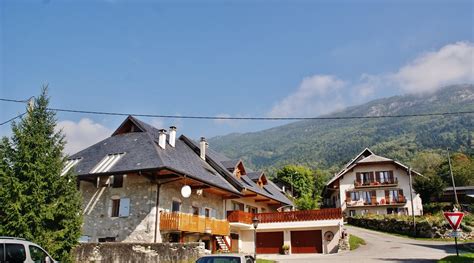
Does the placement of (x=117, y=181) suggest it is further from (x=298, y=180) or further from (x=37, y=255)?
(x=298, y=180)

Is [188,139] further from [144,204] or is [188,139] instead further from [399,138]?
[399,138]

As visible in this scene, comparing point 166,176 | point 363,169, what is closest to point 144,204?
point 166,176

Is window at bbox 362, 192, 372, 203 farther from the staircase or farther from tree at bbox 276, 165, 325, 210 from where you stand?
the staircase

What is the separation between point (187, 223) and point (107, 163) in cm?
683

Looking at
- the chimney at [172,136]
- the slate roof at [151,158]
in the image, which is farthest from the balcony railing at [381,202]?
the chimney at [172,136]

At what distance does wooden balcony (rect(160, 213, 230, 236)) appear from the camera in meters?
25.1

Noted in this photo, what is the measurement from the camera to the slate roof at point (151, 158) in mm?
26180

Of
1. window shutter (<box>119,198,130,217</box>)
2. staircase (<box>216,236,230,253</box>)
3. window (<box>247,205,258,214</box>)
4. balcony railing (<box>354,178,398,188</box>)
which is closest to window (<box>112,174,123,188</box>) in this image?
window shutter (<box>119,198,130,217</box>)

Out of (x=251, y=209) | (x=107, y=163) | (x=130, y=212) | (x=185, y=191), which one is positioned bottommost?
(x=130, y=212)

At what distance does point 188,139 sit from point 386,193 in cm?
3609

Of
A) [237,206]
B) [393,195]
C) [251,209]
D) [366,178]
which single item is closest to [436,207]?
[393,195]

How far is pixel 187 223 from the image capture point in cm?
2600

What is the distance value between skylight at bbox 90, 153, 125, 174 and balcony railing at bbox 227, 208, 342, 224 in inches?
429

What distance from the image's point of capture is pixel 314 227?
3491cm
